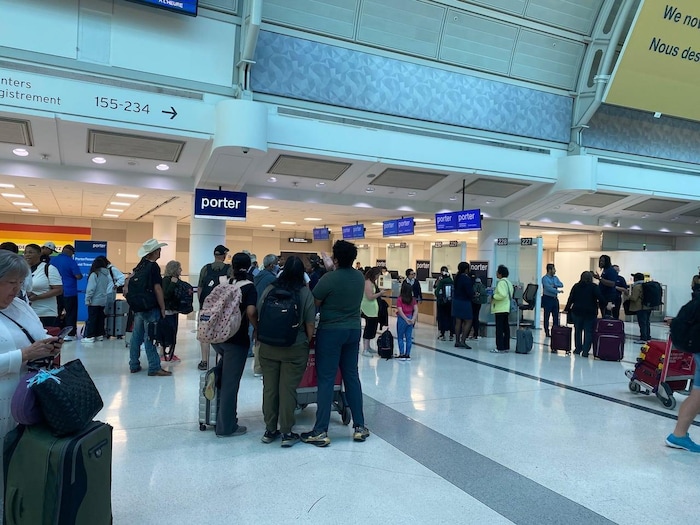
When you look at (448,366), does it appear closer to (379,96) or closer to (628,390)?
(628,390)

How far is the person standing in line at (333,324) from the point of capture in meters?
3.75

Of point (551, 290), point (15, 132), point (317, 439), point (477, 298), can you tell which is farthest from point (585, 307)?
point (15, 132)

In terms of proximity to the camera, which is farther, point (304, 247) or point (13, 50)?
point (304, 247)

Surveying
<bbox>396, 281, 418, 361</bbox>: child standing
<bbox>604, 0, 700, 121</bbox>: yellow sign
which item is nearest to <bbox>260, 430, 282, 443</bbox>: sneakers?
<bbox>396, 281, 418, 361</bbox>: child standing

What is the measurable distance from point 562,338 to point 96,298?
8479 mm

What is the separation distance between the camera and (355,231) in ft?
61.2

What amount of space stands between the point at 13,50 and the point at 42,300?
4831mm

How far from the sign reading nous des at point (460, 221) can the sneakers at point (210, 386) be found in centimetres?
959

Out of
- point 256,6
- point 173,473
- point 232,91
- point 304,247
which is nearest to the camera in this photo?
point 173,473

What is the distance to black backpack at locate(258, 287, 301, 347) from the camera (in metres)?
3.51

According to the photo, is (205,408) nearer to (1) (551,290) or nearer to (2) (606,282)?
(2) (606,282)

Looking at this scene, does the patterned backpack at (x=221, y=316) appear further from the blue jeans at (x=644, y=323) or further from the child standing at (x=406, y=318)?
the blue jeans at (x=644, y=323)

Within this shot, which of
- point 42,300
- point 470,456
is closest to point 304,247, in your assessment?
point 42,300

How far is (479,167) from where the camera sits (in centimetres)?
1141
